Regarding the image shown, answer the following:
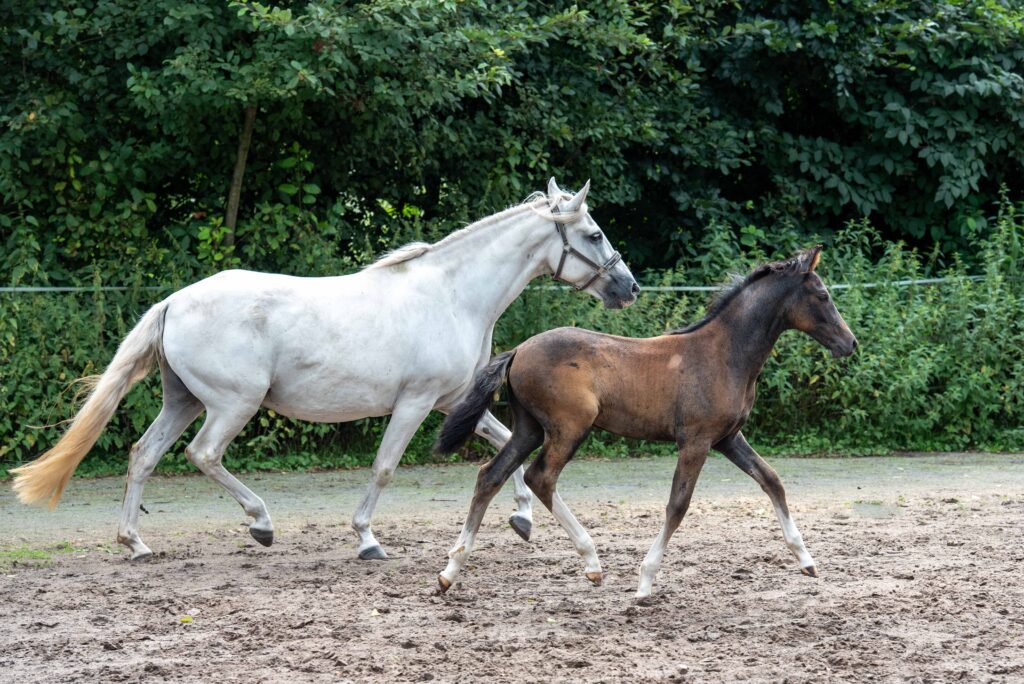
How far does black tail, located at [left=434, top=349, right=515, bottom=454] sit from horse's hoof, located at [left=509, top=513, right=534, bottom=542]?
3.50 feet

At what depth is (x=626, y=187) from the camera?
559 inches

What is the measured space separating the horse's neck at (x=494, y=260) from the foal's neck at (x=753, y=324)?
5.49 feet

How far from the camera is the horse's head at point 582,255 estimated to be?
7.80 metres

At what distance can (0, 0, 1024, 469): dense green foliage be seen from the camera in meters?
10.8

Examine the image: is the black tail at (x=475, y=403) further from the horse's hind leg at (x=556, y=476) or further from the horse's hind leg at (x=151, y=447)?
the horse's hind leg at (x=151, y=447)

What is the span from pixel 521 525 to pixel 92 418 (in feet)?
8.63

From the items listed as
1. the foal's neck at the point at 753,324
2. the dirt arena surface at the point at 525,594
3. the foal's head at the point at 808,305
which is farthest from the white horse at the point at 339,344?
the foal's head at the point at 808,305

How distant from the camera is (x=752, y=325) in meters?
6.45

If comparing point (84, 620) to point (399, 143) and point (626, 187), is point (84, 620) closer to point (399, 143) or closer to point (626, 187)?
point (399, 143)

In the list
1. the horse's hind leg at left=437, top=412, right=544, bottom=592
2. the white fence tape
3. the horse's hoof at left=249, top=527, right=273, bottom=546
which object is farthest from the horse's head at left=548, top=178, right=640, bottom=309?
the white fence tape

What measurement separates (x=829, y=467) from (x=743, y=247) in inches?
170

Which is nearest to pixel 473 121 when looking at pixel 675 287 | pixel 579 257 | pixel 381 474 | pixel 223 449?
pixel 675 287

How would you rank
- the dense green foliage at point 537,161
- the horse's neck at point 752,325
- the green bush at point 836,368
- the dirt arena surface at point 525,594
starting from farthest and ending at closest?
1. the green bush at point 836,368
2. the dense green foliage at point 537,161
3. the horse's neck at point 752,325
4. the dirt arena surface at point 525,594

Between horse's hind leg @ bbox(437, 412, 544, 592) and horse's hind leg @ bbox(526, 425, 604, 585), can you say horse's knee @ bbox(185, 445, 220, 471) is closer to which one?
horse's hind leg @ bbox(437, 412, 544, 592)
